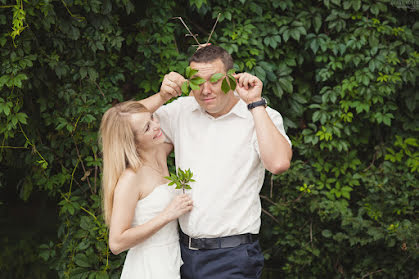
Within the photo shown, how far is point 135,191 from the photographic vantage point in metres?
2.35

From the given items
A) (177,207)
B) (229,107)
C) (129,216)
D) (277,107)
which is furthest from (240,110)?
(277,107)

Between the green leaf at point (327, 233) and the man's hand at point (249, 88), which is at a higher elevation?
the man's hand at point (249, 88)

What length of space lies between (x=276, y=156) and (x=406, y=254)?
7.39 ft

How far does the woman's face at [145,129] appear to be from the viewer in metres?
2.40

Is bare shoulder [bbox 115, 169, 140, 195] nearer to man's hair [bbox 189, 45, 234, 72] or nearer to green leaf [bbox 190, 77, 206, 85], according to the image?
green leaf [bbox 190, 77, 206, 85]

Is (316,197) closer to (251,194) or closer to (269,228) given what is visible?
(269,228)

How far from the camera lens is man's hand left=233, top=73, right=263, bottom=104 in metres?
2.32

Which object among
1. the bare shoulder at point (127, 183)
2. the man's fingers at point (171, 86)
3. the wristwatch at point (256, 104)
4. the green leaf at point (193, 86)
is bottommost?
the bare shoulder at point (127, 183)

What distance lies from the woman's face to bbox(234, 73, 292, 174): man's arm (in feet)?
1.60

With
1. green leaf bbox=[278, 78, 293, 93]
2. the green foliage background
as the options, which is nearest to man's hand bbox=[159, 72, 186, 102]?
the green foliage background

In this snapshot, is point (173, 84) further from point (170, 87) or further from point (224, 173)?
point (224, 173)

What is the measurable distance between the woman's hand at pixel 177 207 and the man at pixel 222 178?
0.08 metres

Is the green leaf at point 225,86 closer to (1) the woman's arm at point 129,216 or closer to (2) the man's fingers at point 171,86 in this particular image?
(2) the man's fingers at point 171,86

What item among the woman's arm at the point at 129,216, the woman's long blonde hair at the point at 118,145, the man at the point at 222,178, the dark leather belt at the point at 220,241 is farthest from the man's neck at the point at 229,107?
the dark leather belt at the point at 220,241
